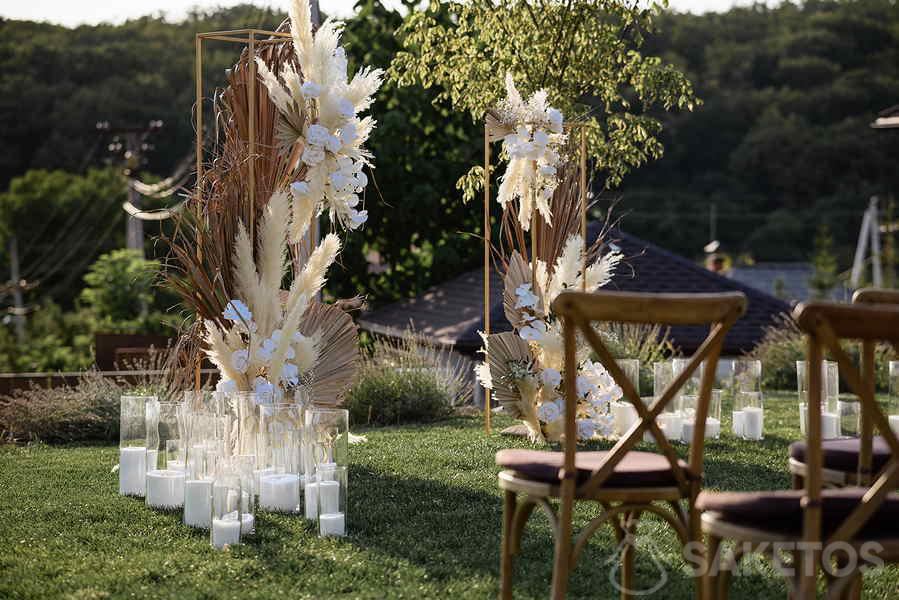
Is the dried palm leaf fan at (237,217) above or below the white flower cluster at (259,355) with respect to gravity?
above

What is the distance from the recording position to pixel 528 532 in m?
5.06

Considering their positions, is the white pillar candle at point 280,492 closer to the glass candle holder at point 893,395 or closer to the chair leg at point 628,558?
the chair leg at point 628,558

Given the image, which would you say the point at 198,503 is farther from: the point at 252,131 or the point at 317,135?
the point at 252,131

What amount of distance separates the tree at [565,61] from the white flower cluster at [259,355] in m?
3.86

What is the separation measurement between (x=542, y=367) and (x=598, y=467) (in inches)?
160

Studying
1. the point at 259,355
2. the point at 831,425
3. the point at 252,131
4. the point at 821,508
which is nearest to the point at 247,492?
the point at 259,355

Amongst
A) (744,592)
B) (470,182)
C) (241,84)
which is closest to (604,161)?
(470,182)

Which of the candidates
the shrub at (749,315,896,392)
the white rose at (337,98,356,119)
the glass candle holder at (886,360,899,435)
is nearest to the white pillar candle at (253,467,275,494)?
the white rose at (337,98,356,119)

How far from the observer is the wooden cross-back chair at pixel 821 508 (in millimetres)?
2930

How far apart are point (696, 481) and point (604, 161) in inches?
260

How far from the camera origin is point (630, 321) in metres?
3.46

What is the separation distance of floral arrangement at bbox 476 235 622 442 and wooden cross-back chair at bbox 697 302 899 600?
419 cm

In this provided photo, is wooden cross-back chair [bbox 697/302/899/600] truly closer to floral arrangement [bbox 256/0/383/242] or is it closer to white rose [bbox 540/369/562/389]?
floral arrangement [bbox 256/0/383/242]

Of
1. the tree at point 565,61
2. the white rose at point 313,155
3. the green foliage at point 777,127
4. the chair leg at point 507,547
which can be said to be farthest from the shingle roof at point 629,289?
the green foliage at point 777,127
